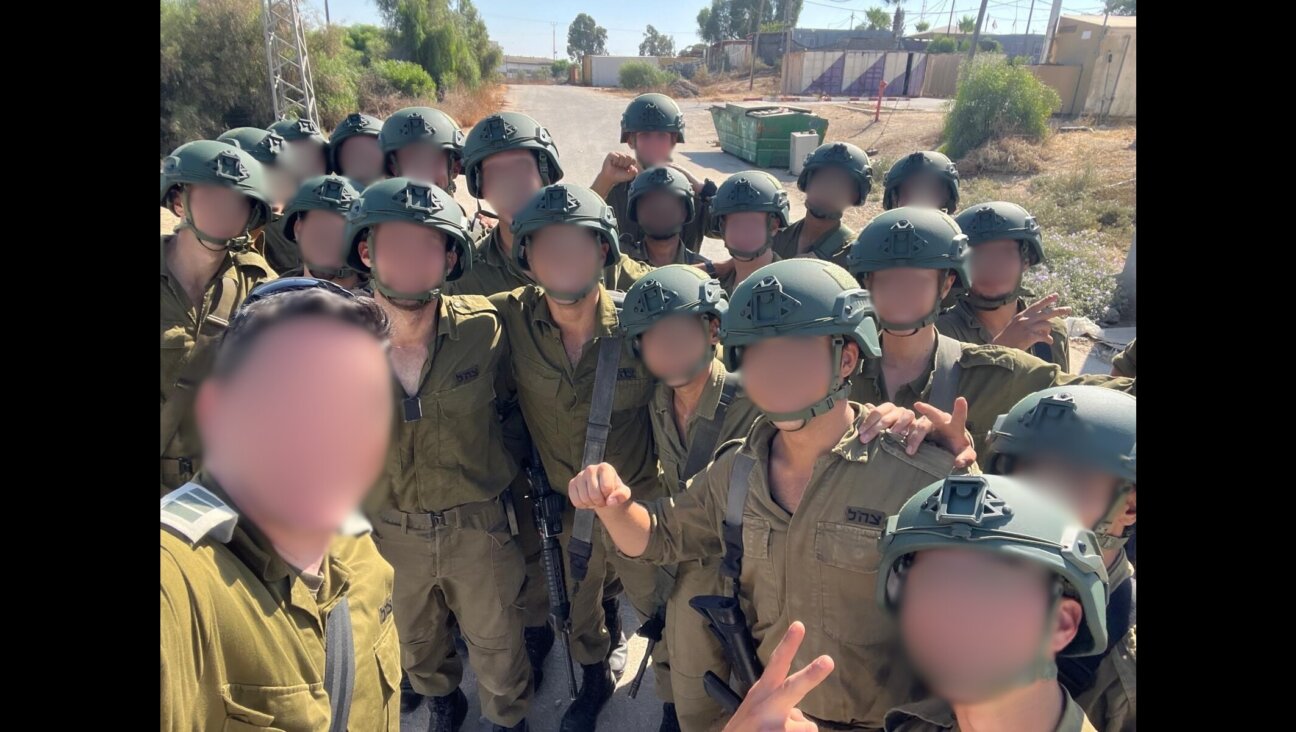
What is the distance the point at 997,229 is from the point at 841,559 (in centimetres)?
280

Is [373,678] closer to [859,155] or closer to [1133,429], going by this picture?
[1133,429]

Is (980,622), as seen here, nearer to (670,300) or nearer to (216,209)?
(670,300)

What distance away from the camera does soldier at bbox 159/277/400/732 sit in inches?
52.6

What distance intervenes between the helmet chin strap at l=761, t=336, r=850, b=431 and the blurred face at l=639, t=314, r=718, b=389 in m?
1.00

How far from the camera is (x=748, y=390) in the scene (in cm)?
267

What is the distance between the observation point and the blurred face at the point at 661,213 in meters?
5.79

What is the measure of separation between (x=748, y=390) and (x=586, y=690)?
9.18ft

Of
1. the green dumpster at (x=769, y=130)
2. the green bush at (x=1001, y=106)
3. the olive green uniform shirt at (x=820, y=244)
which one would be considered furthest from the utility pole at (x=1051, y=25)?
the olive green uniform shirt at (x=820, y=244)

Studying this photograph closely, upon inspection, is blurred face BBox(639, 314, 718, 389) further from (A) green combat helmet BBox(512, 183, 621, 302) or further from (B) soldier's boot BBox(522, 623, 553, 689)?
(B) soldier's boot BBox(522, 623, 553, 689)

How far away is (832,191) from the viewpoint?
6184mm

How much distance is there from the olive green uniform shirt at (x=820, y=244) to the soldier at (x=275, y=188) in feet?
12.3

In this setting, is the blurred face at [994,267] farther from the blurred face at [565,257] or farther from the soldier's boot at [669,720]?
the soldier's boot at [669,720]

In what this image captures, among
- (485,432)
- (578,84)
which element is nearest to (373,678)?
(485,432)

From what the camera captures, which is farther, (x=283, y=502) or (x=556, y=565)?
(x=556, y=565)
